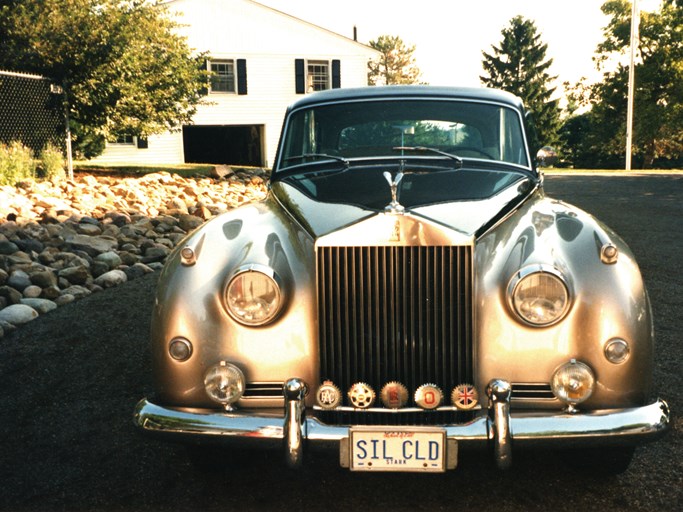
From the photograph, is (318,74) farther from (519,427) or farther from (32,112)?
(519,427)

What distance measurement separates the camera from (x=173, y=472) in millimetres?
3307

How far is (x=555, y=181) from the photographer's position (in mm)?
19500

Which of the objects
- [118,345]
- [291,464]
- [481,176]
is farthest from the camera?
[118,345]

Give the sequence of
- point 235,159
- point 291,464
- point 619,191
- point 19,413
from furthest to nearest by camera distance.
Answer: point 235,159, point 619,191, point 19,413, point 291,464

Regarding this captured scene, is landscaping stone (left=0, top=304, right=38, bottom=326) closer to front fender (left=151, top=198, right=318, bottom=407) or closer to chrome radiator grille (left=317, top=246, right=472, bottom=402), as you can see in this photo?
front fender (left=151, top=198, right=318, bottom=407)

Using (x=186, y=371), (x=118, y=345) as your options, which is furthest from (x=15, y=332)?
(x=186, y=371)

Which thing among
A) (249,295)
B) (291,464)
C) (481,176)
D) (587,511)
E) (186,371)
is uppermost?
(481,176)

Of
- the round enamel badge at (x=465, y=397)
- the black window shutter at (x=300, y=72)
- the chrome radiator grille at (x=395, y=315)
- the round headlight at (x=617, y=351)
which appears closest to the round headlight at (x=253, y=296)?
the chrome radiator grille at (x=395, y=315)

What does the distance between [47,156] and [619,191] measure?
11473 millimetres

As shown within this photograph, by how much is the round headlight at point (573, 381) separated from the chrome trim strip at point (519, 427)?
0.25 ft

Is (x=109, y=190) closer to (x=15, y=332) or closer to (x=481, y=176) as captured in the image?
(x=15, y=332)

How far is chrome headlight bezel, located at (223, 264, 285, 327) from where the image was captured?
9.23ft

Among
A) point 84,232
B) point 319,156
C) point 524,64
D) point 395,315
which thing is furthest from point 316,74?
point 524,64

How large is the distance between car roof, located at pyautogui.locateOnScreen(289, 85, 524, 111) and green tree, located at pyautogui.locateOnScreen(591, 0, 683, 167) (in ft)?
115
